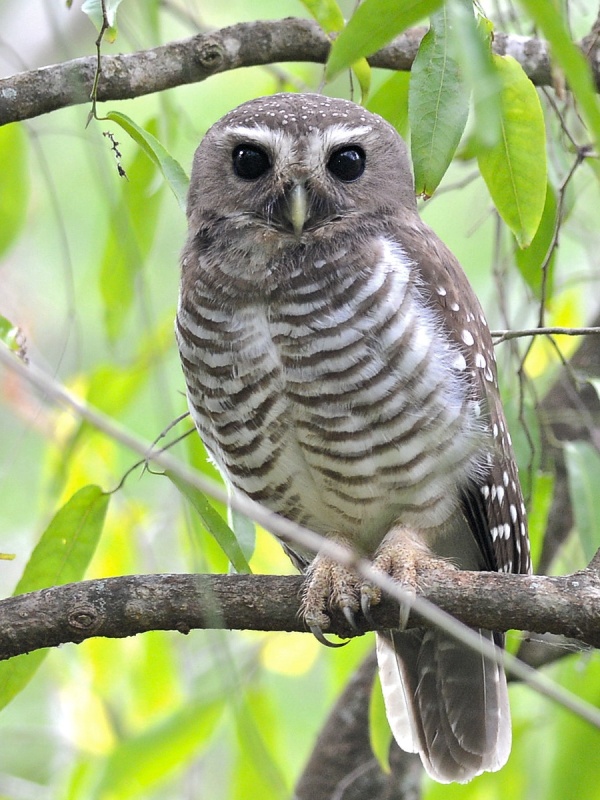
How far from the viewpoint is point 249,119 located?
250 cm

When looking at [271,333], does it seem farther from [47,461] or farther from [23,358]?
[47,461]

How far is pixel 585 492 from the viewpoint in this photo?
8.76 feet

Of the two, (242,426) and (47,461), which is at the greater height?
(47,461)

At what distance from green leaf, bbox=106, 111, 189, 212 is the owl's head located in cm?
33

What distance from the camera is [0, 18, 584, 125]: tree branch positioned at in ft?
7.24

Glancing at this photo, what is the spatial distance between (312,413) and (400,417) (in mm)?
189

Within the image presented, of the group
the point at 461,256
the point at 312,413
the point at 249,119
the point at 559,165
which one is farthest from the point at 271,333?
the point at 461,256

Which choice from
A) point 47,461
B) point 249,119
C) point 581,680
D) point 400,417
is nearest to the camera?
point 400,417

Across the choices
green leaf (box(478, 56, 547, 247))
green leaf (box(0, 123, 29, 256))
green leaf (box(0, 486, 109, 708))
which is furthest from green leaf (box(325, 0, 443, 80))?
green leaf (box(0, 123, 29, 256))

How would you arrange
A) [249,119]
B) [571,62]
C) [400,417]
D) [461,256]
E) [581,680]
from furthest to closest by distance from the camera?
[461,256] < [581,680] < [249,119] < [400,417] < [571,62]

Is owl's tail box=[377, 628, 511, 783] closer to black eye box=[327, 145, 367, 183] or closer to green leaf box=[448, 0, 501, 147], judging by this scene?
black eye box=[327, 145, 367, 183]

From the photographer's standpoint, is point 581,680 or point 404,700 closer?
point 404,700

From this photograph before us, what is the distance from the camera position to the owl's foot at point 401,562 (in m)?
2.17

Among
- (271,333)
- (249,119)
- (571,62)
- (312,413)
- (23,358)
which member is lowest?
(571,62)
